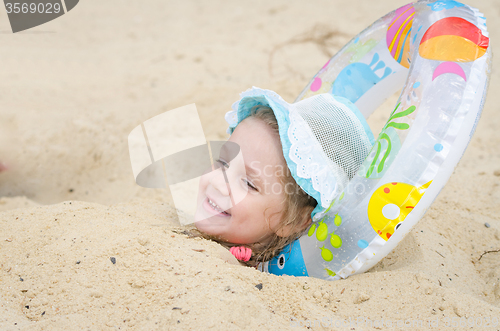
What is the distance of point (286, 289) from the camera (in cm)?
156

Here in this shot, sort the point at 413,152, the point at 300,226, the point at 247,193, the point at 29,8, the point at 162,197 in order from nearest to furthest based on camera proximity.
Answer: the point at 413,152
the point at 247,193
the point at 300,226
the point at 162,197
the point at 29,8

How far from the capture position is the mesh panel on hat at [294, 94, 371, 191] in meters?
1.96

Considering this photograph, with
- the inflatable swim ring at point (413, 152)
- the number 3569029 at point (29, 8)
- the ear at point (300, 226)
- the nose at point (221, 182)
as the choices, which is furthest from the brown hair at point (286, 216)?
the number 3569029 at point (29, 8)

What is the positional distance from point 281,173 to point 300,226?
0.32 m

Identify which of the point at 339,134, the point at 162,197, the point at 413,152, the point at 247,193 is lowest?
the point at 162,197

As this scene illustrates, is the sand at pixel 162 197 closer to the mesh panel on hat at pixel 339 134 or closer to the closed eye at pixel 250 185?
the closed eye at pixel 250 185

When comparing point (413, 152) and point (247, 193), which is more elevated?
point (413, 152)

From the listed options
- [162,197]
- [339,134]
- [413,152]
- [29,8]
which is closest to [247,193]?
[339,134]

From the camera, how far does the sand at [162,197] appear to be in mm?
1430

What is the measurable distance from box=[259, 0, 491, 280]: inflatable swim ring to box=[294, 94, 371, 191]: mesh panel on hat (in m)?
0.21

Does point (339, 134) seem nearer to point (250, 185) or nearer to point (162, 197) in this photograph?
point (250, 185)

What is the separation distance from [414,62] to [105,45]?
4.91 metres

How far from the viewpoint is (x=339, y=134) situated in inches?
78.4

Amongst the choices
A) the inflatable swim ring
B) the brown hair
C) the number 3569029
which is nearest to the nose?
the brown hair
